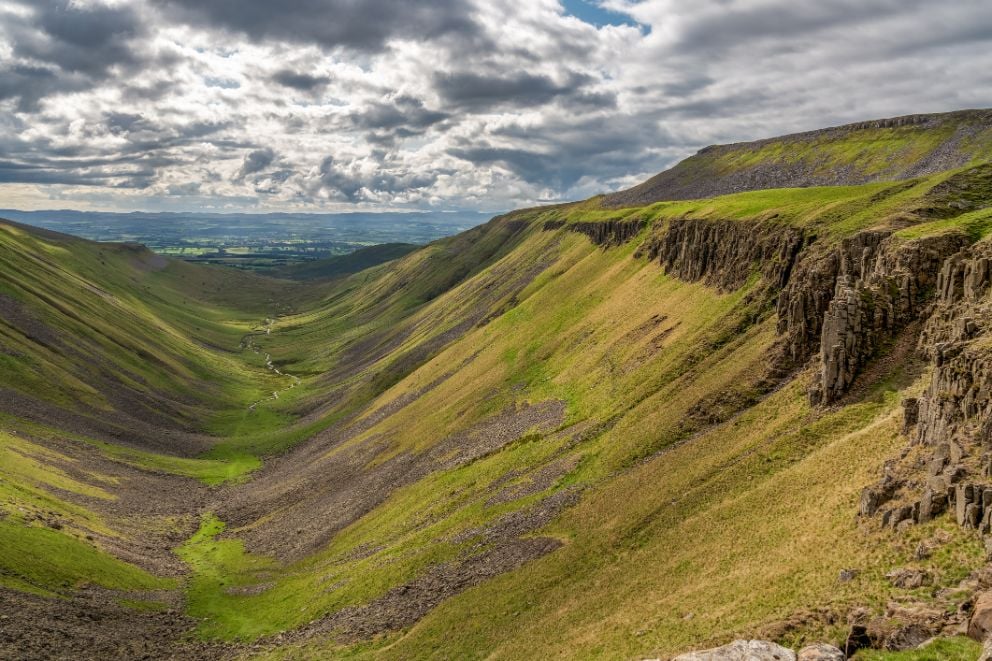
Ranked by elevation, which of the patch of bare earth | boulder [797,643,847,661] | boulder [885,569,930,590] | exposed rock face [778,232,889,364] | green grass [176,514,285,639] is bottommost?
green grass [176,514,285,639]

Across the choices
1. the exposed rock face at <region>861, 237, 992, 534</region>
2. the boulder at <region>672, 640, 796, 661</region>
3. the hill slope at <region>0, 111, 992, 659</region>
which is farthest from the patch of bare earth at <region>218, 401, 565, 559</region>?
the boulder at <region>672, 640, 796, 661</region>

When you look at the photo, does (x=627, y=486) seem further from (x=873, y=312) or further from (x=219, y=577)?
(x=219, y=577)

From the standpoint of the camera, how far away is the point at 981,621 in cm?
2461

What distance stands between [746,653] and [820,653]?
3.14 meters

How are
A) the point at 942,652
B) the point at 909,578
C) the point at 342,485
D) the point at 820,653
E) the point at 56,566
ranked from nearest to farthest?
the point at 942,652
the point at 820,653
the point at 909,578
the point at 56,566
the point at 342,485

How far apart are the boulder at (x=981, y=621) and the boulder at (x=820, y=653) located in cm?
508

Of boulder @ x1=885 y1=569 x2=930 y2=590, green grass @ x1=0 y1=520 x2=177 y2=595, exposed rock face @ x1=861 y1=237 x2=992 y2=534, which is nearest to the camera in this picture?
boulder @ x1=885 y1=569 x2=930 y2=590

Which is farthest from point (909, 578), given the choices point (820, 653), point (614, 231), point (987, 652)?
point (614, 231)

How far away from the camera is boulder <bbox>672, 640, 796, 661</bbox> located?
27.9m

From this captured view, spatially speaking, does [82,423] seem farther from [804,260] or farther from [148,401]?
[804,260]

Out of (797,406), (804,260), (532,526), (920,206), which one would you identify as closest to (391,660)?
(532,526)

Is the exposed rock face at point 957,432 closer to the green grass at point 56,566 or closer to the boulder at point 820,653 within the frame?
the boulder at point 820,653

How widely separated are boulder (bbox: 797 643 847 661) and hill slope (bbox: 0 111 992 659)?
3.30ft

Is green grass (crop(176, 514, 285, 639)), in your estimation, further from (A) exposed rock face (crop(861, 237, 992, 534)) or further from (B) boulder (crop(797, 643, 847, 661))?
(A) exposed rock face (crop(861, 237, 992, 534))
